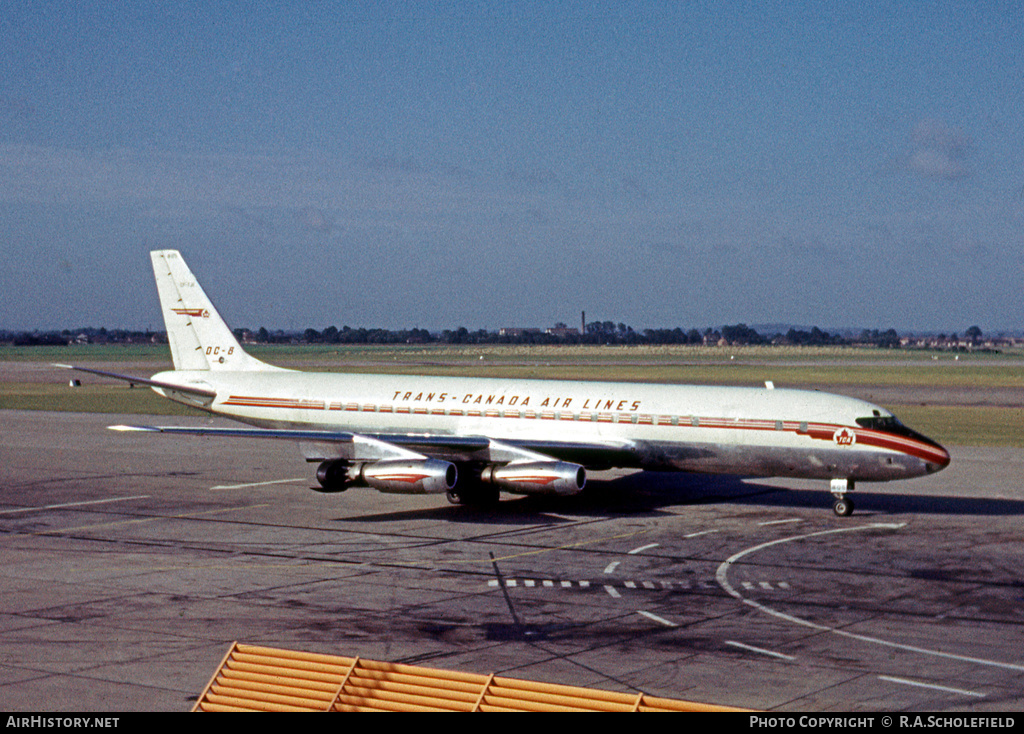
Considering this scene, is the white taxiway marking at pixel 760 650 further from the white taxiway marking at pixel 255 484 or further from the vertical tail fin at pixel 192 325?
the vertical tail fin at pixel 192 325

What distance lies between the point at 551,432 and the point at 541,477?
4353mm

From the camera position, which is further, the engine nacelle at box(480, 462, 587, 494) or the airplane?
the airplane

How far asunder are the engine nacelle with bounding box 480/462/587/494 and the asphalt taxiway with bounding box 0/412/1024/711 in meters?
1.07

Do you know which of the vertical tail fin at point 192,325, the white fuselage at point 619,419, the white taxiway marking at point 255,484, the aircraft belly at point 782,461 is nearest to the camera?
the aircraft belly at point 782,461

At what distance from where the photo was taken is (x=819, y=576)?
24.8 metres

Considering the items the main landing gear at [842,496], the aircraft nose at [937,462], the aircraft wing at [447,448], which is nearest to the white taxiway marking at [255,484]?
the aircraft wing at [447,448]

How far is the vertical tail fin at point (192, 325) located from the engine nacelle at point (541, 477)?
1400cm

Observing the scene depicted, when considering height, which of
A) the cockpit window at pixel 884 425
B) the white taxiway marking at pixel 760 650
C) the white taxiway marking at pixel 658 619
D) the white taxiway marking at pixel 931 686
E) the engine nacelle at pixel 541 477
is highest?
the cockpit window at pixel 884 425

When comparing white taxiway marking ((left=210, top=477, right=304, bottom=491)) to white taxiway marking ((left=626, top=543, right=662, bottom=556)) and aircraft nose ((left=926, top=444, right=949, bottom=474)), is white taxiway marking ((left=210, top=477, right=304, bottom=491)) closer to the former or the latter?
white taxiway marking ((left=626, top=543, right=662, bottom=556))

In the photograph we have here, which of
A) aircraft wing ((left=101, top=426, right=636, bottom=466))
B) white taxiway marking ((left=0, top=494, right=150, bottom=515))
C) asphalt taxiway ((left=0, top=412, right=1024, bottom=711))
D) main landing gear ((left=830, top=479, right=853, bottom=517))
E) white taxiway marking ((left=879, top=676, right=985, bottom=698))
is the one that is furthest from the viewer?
white taxiway marking ((left=0, top=494, right=150, bottom=515))

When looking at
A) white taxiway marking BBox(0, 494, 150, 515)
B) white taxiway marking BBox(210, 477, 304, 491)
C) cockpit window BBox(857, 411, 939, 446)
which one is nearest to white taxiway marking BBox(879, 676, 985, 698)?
cockpit window BBox(857, 411, 939, 446)

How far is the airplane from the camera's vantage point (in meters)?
32.4

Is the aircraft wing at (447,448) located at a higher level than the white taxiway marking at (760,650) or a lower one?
higher

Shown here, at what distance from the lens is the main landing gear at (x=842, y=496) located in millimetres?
33312
